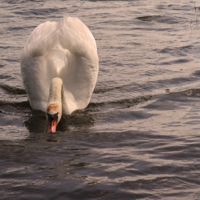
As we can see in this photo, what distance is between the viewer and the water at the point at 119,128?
4.10m

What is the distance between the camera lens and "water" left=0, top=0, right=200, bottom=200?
4.10 metres

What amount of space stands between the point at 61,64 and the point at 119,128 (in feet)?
5.26

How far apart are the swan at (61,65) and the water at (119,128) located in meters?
0.32

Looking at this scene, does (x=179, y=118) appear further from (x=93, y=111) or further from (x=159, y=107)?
(x=93, y=111)

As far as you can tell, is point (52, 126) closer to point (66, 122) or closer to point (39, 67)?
point (66, 122)

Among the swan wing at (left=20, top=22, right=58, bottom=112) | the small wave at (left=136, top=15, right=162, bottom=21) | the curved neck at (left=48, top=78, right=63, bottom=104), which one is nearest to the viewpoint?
the curved neck at (left=48, top=78, right=63, bottom=104)

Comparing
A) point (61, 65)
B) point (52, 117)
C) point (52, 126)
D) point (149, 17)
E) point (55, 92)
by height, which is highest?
point (61, 65)

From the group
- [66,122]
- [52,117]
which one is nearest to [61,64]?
[66,122]

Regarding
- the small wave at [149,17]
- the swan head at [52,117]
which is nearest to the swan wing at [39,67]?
the swan head at [52,117]

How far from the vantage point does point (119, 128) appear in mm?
5973

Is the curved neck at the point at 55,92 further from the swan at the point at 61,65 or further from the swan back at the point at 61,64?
the swan back at the point at 61,64

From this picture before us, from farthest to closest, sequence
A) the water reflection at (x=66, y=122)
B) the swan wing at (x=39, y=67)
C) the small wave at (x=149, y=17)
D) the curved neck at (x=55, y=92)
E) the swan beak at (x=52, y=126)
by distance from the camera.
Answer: the small wave at (x=149, y=17), the swan wing at (x=39, y=67), the water reflection at (x=66, y=122), the curved neck at (x=55, y=92), the swan beak at (x=52, y=126)

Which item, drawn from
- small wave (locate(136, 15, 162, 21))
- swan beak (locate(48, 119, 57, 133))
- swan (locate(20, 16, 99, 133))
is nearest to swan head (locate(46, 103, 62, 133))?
swan beak (locate(48, 119, 57, 133))

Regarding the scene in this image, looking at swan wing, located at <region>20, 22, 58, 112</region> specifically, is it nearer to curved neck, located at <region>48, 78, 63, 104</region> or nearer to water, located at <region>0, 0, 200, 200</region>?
water, located at <region>0, 0, 200, 200</region>
